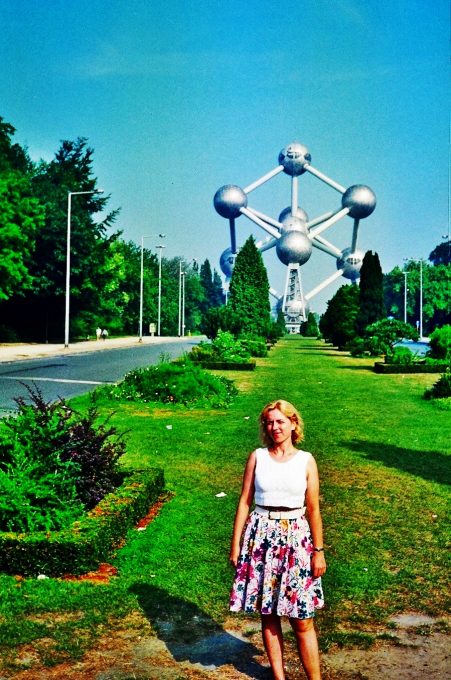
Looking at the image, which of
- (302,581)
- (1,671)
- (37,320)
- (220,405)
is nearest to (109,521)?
(1,671)

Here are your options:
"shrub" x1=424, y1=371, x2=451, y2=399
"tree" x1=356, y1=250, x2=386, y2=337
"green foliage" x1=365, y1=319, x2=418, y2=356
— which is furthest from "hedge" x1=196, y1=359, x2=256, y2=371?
"tree" x1=356, y1=250, x2=386, y2=337

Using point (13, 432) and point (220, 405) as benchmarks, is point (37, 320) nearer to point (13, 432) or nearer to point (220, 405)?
point (220, 405)

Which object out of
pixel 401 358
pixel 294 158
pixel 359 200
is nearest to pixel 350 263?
pixel 359 200

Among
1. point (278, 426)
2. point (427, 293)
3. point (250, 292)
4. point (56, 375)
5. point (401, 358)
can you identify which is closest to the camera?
point (278, 426)

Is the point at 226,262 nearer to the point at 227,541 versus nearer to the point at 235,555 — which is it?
the point at 227,541

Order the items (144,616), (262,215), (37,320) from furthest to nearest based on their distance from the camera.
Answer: (262,215) < (37,320) < (144,616)

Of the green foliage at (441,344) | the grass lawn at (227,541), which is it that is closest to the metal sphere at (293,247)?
the green foliage at (441,344)

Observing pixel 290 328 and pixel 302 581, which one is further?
pixel 290 328

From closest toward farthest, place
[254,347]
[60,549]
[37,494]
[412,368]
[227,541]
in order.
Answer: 1. [60,549]
2. [37,494]
3. [227,541]
4. [412,368]
5. [254,347]
